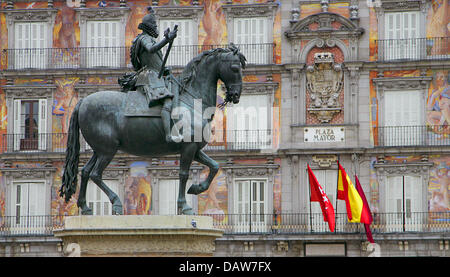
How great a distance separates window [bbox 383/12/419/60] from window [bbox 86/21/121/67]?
10.6 m

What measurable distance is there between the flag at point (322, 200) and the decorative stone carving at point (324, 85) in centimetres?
351

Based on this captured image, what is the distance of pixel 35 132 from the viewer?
43594 mm

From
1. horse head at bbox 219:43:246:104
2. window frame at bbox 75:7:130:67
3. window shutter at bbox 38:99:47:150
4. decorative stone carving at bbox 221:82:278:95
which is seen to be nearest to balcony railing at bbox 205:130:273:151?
decorative stone carving at bbox 221:82:278:95

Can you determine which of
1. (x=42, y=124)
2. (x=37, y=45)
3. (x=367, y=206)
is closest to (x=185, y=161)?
(x=367, y=206)

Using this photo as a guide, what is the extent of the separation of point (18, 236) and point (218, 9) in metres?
11.7

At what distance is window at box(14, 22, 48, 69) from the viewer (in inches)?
1722

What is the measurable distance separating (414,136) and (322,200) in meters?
5.04

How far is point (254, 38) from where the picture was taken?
43000mm

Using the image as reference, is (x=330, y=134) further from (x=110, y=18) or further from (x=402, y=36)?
(x=110, y=18)

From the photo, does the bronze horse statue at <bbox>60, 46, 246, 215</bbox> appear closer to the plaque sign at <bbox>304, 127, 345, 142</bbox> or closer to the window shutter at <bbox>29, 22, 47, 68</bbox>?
the plaque sign at <bbox>304, 127, 345, 142</bbox>

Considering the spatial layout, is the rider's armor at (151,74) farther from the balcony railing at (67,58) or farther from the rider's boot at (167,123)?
the balcony railing at (67,58)
